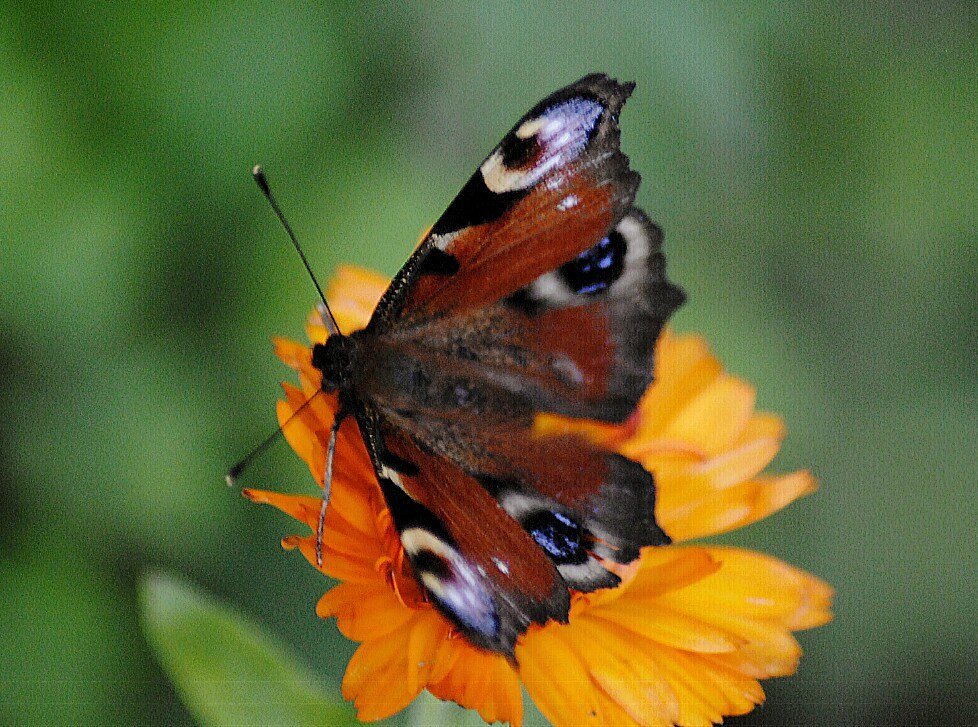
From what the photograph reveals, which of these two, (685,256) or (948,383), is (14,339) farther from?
(948,383)

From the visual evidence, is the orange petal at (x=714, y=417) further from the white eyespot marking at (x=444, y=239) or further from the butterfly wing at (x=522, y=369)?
the white eyespot marking at (x=444, y=239)

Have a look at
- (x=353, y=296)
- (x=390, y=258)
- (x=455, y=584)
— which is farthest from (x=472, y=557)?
(x=390, y=258)

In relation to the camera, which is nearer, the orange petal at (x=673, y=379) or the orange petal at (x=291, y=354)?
the orange petal at (x=291, y=354)

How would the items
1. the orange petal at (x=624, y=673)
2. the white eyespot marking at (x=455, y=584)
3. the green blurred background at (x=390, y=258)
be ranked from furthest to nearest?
the green blurred background at (x=390, y=258) < the orange petal at (x=624, y=673) < the white eyespot marking at (x=455, y=584)

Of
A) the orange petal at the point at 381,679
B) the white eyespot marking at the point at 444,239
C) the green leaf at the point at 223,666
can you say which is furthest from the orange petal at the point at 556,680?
the white eyespot marking at the point at 444,239

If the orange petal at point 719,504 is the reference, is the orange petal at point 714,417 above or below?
above

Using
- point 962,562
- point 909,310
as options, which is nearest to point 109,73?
point 909,310

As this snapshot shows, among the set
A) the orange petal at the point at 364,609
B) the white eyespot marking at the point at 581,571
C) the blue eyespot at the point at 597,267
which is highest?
the blue eyespot at the point at 597,267

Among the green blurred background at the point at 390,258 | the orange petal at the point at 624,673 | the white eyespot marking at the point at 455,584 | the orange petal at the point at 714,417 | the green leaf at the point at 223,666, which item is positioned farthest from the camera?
the green blurred background at the point at 390,258
